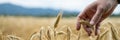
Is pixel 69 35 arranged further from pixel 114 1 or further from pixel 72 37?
pixel 114 1

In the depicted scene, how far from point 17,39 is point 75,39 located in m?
0.12

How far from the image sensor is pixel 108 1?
0.91 m

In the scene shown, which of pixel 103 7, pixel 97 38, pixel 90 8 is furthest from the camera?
pixel 90 8

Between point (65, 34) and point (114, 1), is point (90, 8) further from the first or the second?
point (65, 34)

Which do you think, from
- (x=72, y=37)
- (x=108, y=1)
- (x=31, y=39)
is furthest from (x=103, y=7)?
(x=31, y=39)

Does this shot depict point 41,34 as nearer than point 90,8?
Yes

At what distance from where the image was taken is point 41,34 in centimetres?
74

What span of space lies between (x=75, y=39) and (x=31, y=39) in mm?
112

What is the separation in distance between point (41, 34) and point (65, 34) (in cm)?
8

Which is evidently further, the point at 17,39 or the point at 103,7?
the point at 103,7

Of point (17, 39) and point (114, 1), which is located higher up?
point (114, 1)

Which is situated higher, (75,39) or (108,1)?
(108,1)

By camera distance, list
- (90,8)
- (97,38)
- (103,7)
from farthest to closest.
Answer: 1. (90,8)
2. (103,7)
3. (97,38)

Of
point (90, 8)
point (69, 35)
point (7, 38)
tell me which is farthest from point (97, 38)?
point (90, 8)
